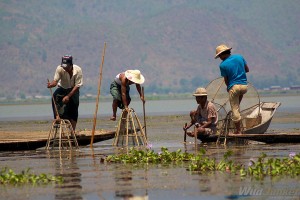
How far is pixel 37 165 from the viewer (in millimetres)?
16016

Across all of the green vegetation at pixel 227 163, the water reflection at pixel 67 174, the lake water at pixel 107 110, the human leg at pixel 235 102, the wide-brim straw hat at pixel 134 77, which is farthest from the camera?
the lake water at pixel 107 110

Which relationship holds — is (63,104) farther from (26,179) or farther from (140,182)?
(140,182)

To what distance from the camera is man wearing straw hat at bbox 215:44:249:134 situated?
18766 millimetres

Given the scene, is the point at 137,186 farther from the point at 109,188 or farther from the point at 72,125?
the point at 72,125

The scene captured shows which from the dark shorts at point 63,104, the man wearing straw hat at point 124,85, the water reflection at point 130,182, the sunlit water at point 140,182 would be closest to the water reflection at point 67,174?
the sunlit water at point 140,182

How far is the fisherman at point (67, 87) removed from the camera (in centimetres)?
1920

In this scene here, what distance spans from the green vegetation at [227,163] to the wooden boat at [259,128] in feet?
10.9

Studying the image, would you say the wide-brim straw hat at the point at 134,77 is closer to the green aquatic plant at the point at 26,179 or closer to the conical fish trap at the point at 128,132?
Result: the conical fish trap at the point at 128,132

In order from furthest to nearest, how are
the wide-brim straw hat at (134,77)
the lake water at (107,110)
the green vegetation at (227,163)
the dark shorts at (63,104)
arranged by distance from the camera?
the lake water at (107,110)
the dark shorts at (63,104)
the wide-brim straw hat at (134,77)
the green vegetation at (227,163)

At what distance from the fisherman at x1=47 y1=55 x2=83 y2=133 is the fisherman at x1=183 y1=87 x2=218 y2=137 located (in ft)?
7.10

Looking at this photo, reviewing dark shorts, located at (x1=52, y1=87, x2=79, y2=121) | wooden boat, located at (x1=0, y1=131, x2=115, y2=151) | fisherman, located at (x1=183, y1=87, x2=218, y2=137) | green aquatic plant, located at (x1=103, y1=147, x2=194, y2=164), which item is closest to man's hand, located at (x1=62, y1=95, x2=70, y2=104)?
dark shorts, located at (x1=52, y1=87, x2=79, y2=121)

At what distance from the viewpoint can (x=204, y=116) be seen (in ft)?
62.5

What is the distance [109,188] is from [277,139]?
23.5 ft

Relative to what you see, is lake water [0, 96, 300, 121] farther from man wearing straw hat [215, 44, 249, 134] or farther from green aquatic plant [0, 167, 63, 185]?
green aquatic plant [0, 167, 63, 185]
